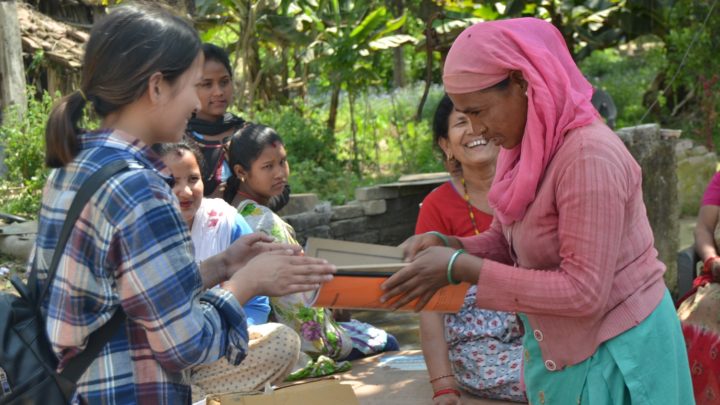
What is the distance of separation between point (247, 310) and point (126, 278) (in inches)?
91.1

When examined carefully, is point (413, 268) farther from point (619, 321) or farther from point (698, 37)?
point (698, 37)

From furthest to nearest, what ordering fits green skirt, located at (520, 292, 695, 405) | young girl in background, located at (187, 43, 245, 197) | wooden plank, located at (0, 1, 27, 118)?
wooden plank, located at (0, 1, 27, 118), young girl in background, located at (187, 43, 245, 197), green skirt, located at (520, 292, 695, 405)

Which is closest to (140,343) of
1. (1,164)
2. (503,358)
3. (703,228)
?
(503,358)

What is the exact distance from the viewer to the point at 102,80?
2111 millimetres

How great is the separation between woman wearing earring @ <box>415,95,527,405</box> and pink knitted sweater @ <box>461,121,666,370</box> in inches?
63.8

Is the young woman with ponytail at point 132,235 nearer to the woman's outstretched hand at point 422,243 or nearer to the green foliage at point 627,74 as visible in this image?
the woman's outstretched hand at point 422,243

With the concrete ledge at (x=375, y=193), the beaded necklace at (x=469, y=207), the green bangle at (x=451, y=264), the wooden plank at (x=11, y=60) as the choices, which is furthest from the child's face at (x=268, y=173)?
the wooden plank at (x=11, y=60)

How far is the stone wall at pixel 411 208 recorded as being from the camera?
6672 mm

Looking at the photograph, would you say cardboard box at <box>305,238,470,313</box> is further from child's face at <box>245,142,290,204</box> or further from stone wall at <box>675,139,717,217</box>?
stone wall at <box>675,139,717,217</box>

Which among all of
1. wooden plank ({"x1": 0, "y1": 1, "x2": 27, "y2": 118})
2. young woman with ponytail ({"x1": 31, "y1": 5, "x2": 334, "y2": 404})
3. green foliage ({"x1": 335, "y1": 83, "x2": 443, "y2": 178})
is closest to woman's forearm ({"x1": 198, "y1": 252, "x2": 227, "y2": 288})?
young woman with ponytail ({"x1": 31, "y1": 5, "x2": 334, "y2": 404})

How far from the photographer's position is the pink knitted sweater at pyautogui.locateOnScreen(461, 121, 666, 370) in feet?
7.34

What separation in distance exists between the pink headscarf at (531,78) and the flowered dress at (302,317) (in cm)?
240

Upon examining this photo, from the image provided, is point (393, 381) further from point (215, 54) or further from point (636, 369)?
point (636, 369)

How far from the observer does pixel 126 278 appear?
2006mm
